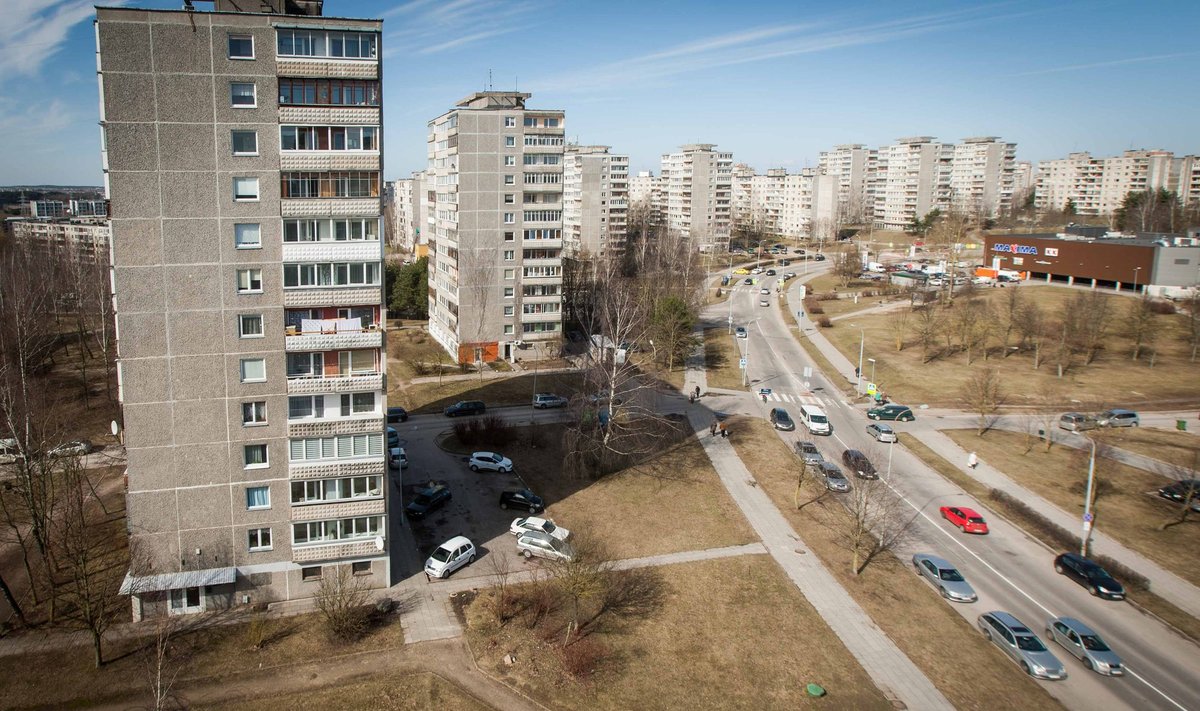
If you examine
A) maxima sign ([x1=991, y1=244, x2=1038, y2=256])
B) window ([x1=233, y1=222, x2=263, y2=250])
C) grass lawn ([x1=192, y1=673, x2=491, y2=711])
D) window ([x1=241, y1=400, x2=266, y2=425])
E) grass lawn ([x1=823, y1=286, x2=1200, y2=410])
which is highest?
maxima sign ([x1=991, y1=244, x2=1038, y2=256])

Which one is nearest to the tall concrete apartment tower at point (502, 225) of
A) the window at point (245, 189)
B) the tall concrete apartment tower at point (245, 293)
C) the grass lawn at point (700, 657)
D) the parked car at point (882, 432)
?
the parked car at point (882, 432)

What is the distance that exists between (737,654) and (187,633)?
18.7 m

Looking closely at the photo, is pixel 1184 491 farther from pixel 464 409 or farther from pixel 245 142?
pixel 245 142

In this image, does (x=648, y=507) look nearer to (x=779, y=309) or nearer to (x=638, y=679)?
(x=638, y=679)

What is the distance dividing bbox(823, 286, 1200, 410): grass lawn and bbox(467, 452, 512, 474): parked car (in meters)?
29.9

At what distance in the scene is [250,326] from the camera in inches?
1002

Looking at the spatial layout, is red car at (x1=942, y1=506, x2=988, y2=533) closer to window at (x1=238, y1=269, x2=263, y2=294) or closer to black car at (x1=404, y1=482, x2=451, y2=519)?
black car at (x1=404, y1=482, x2=451, y2=519)

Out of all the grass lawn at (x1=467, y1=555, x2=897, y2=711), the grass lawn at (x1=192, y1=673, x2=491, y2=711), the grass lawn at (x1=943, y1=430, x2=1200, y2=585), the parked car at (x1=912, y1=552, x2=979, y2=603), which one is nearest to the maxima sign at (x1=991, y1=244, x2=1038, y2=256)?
the grass lawn at (x1=943, y1=430, x2=1200, y2=585)

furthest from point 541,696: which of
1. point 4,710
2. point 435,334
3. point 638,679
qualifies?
point 435,334

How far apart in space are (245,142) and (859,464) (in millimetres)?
31254

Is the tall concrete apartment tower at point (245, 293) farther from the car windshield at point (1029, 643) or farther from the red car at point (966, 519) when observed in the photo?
the red car at point (966, 519)

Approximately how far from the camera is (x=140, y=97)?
2320 cm

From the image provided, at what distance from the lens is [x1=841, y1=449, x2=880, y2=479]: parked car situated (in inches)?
1401

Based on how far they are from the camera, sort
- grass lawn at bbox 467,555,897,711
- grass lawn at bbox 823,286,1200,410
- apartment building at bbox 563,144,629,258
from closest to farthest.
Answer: grass lawn at bbox 467,555,897,711, grass lawn at bbox 823,286,1200,410, apartment building at bbox 563,144,629,258
